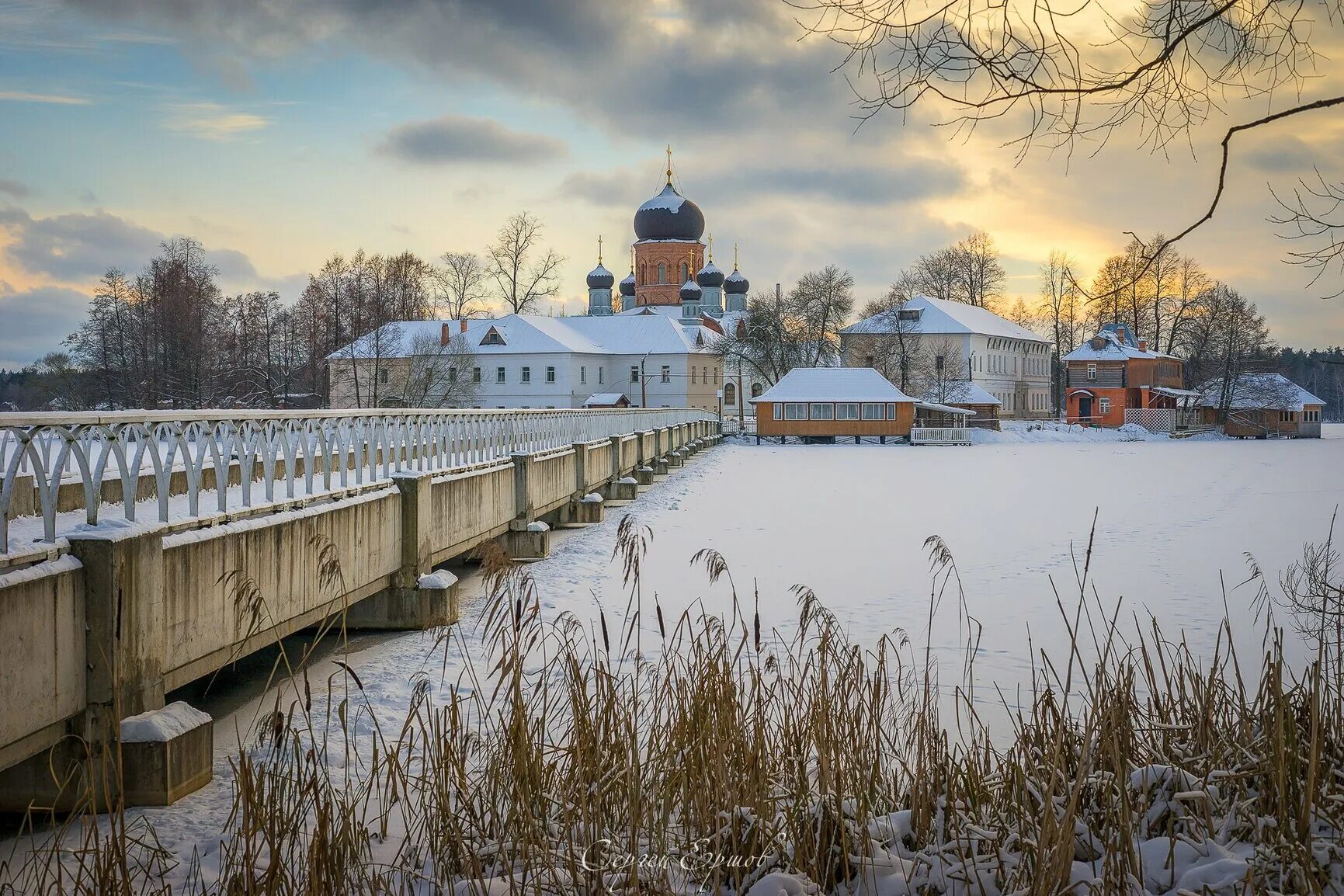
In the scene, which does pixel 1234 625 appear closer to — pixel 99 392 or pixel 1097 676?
pixel 1097 676

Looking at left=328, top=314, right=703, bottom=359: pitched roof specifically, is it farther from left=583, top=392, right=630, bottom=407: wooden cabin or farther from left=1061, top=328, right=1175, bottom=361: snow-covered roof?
left=1061, top=328, right=1175, bottom=361: snow-covered roof

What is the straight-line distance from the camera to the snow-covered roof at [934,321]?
8362 cm

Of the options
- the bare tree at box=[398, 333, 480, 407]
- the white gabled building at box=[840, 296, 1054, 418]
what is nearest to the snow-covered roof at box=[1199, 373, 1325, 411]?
the white gabled building at box=[840, 296, 1054, 418]

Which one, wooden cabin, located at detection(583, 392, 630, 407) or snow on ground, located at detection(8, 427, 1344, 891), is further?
wooden cabin, located at detection(583, 392, 630, 407)

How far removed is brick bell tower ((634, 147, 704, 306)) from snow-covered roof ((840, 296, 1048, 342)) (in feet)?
58.8

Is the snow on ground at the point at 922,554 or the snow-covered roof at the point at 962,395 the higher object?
the snow-covered roof at the point at 962,395

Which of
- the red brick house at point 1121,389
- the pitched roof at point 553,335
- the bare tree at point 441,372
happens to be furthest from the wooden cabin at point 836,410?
the pitched roof at point 553,335

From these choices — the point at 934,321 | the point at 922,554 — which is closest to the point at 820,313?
the point at 934,321

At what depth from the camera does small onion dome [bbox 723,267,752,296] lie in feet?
352

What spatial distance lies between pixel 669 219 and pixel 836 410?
123ft

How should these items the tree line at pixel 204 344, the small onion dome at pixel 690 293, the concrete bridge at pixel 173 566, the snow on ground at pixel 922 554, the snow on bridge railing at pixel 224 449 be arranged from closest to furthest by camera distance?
the concrete bridge at pixel 173 566
the snow on bridge railing at pixel 224 449
the snow on ground at pixel 922 554
the tree line at pixel 204 344
the small onion dome at pixel 690 293

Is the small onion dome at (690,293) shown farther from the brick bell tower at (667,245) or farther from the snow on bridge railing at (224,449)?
the snow on bridge railing at (224,449)

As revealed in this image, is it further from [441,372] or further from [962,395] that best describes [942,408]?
[441,372]

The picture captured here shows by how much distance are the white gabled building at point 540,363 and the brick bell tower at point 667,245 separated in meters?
7.17
